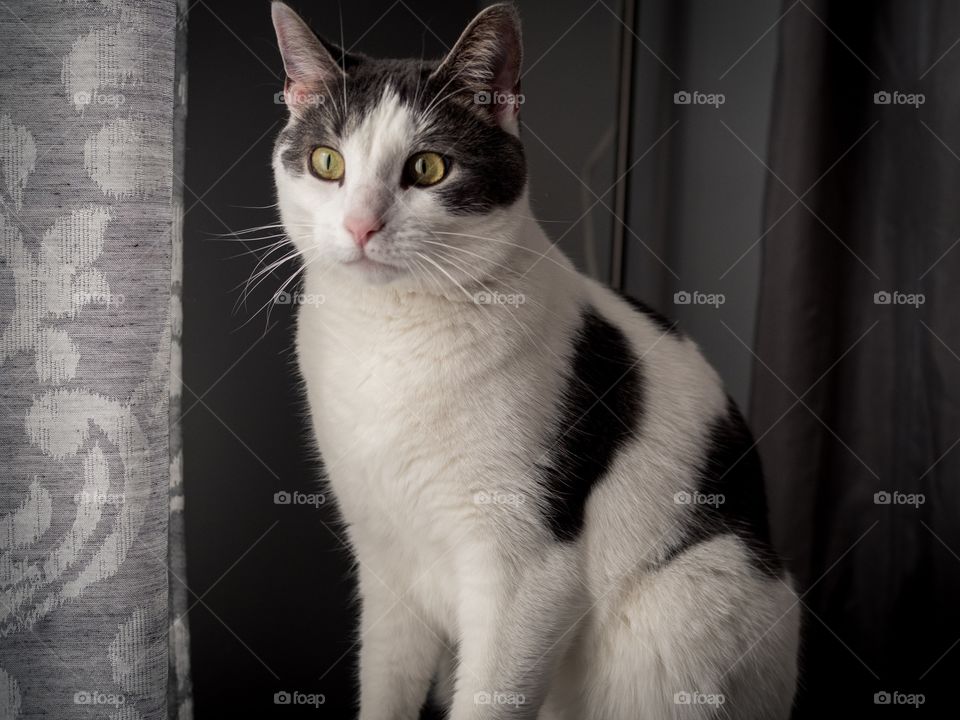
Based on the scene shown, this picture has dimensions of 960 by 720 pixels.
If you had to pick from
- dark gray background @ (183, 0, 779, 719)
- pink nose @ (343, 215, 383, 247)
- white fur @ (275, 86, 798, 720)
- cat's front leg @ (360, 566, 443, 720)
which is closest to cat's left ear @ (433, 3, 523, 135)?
white fur @ (275, 86, 798, 720)

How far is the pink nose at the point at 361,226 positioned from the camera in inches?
40.6

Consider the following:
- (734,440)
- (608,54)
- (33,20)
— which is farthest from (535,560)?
(608,54)

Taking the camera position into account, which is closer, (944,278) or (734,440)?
(734,440)

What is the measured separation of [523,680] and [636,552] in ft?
0.87

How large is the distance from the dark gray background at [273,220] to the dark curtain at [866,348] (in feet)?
0.84

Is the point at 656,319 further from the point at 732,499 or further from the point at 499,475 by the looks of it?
the point at 499,475

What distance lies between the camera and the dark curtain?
163 cm

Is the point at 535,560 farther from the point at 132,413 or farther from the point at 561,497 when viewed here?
the point at 132,413

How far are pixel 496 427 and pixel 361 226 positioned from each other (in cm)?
34

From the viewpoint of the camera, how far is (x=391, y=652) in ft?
4.67

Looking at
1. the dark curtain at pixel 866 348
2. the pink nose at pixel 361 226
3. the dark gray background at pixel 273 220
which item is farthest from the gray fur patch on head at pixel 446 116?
the dark curtain at pixel 866 348

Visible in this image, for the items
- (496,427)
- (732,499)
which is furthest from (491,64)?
(732,499)

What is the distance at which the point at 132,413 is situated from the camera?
1130 mm

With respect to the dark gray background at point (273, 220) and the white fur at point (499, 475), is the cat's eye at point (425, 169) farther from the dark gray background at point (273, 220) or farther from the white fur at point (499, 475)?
the dark gray background at point (273, 220)
